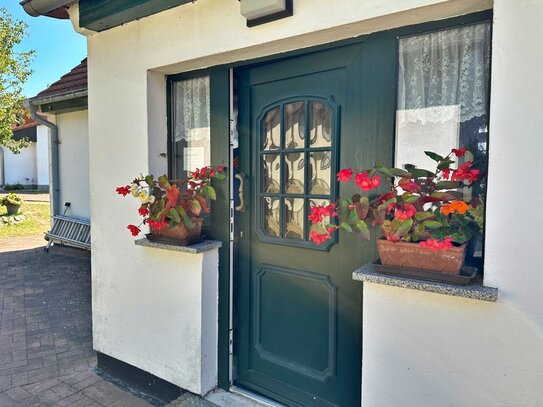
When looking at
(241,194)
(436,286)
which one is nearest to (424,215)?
(436,286)

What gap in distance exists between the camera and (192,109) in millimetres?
2797

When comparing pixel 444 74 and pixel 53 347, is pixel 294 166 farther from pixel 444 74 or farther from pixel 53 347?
pixel 53 347

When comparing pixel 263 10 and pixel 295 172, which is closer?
pixel 263 10

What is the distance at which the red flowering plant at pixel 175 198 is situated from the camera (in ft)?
7.97

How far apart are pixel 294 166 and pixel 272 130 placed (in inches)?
11.5

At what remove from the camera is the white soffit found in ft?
6.65

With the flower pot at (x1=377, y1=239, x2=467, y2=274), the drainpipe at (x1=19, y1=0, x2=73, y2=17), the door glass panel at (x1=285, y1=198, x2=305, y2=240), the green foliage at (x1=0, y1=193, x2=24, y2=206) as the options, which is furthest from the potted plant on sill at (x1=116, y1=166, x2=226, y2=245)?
the green foliage at (x1=0, y1=193, x2=24, y2=206)

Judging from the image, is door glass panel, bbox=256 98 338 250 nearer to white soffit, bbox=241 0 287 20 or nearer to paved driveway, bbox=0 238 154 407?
white soffit, bbox=241 0 287 20

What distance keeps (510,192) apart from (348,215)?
67 cm

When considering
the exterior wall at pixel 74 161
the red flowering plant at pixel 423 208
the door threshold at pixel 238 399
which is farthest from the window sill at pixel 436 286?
the exterior wall at pixel 74 161

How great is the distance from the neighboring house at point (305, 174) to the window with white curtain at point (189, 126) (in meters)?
0.01

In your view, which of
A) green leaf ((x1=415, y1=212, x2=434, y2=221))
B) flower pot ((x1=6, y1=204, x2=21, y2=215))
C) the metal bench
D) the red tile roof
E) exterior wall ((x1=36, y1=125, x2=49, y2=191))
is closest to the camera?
green leaf ((x1=415, y1=212, x2=434, y2=221))

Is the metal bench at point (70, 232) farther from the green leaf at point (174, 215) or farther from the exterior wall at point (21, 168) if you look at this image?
the exterior wall at point (21, 168)

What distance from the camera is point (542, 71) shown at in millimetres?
1482
